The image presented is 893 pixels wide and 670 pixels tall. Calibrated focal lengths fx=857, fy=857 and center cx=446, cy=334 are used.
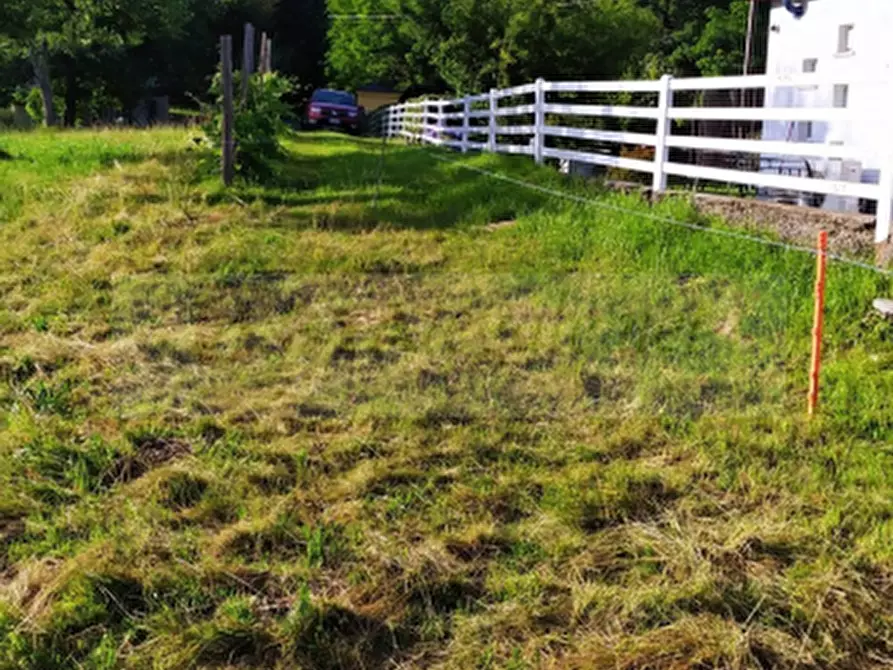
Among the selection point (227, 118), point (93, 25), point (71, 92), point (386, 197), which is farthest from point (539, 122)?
point (71, 92)

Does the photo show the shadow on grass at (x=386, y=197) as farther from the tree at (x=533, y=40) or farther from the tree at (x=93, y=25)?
the tree at (x=533, y=40)

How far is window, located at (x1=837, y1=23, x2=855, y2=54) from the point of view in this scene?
15.7 metres

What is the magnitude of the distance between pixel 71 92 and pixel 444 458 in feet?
121

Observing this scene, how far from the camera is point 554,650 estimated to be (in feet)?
8.53

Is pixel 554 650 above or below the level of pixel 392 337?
below

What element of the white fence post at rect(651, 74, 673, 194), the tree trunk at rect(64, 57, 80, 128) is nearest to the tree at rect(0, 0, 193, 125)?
the tree trunk at rect(64, 57, 80, 128)

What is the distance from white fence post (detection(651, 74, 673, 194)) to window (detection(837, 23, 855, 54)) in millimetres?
9534

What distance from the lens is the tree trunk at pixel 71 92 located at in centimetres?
3444

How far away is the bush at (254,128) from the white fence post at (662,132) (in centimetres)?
443

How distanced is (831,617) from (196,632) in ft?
6.48

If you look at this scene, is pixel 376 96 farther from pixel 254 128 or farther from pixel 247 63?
pixel 254 128

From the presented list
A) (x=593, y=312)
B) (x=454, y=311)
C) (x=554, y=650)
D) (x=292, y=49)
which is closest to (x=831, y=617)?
(x=554, y=650)

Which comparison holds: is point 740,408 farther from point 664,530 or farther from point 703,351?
point 664,530

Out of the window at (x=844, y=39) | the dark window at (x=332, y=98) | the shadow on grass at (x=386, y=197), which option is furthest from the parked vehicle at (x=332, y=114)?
the shadow on grass at (x=386, y=197)
